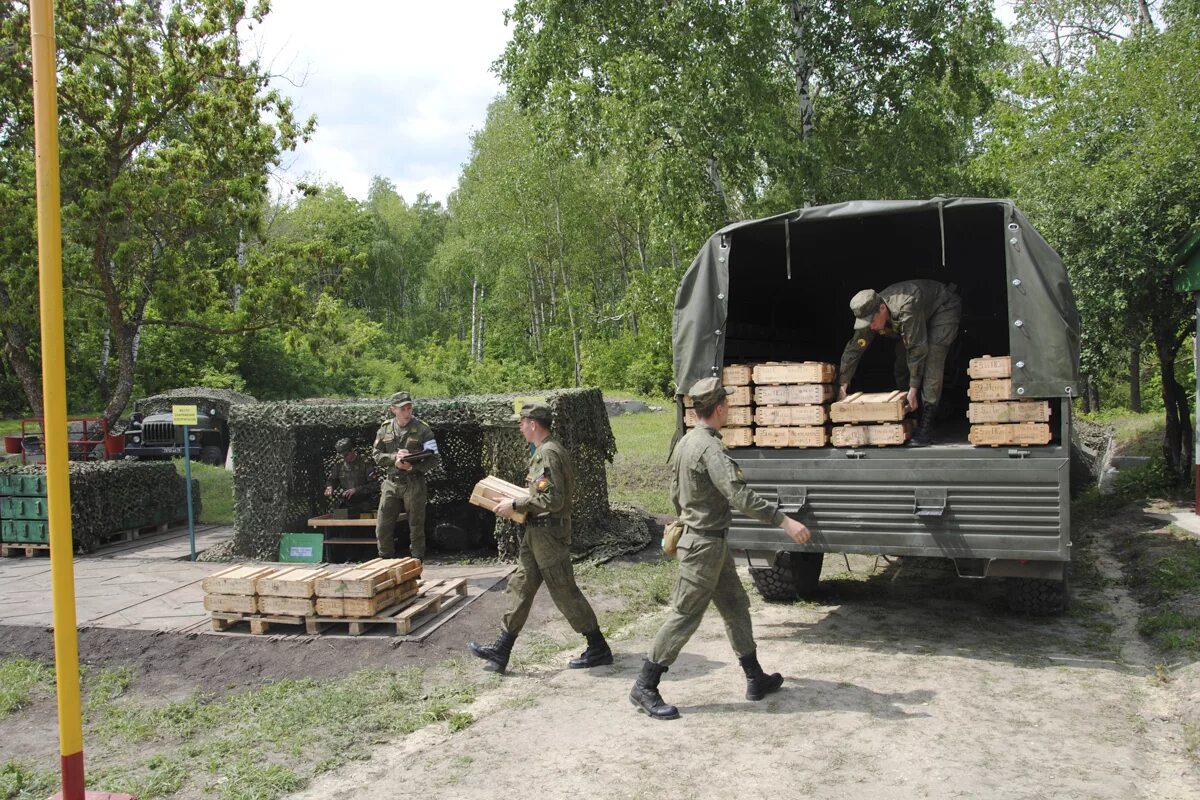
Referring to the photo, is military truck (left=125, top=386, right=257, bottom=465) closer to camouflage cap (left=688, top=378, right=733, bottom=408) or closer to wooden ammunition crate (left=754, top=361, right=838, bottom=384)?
wooden ammunition crate (left=754, top=361, right=838, bottom=384)

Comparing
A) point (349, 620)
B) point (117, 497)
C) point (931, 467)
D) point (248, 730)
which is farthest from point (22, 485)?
point (931, 467)

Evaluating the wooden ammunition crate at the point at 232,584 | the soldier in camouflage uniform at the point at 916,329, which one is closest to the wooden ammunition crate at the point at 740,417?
the soldier in camouflage uniform at the point at 916,329

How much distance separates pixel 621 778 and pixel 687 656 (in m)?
2.21

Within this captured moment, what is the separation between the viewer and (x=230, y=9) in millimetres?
14727

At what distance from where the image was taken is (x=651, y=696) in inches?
220

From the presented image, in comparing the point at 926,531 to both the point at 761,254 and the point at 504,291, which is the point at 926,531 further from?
the point at 504,291

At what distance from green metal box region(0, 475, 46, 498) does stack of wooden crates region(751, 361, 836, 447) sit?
30.5ft

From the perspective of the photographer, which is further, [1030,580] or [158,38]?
[158,38]

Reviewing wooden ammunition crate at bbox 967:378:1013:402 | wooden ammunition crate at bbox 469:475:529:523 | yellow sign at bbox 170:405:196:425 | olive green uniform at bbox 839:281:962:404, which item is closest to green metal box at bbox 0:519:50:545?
yellow sign at bbox 170:405:196:425

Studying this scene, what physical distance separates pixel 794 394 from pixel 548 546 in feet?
7.30

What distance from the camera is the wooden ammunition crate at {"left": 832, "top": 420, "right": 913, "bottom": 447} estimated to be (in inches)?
270

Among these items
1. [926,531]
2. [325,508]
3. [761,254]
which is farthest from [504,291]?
[926,531]

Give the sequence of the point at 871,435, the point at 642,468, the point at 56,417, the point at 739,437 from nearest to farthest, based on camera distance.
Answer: the point at 56,417 → the point at 871,435 → the point at 739,437 → the point at 642,468

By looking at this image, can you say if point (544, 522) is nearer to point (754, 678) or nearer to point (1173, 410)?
point (754, 678)
